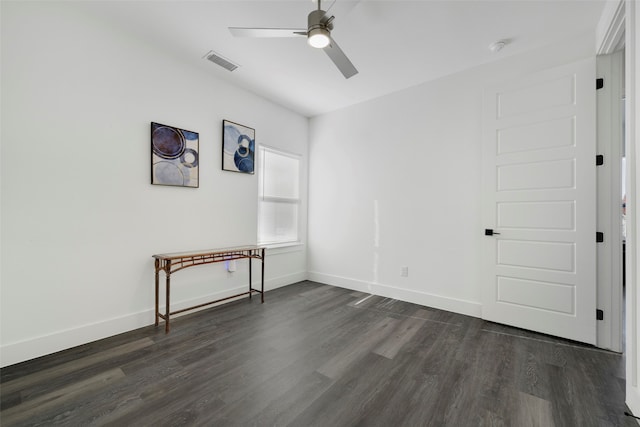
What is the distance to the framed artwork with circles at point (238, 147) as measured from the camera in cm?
334

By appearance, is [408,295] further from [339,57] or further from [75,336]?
[75,336]

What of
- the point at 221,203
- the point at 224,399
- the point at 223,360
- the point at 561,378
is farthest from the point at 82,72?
the point at 561,378

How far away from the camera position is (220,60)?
9.48 ft

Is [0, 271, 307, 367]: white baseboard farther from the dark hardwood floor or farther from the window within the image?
the window

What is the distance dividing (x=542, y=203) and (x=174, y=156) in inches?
149

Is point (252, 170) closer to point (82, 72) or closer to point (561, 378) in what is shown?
point (82, 72)

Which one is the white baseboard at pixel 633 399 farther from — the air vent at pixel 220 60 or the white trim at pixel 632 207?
the air vent at pixel 220 60

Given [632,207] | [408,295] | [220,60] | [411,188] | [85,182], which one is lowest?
[408,295]

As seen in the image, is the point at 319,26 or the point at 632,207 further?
the point at 319,26

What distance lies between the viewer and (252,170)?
12.0ft

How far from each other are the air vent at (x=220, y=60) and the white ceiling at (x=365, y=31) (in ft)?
0.19

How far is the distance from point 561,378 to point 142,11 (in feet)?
14.3

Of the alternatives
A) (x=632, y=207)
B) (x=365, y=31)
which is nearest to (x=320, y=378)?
(x=632, y=207)

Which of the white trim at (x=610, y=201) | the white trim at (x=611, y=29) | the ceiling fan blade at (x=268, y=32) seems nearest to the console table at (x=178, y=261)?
the ceiling fan blade at (x=268, y=32)
